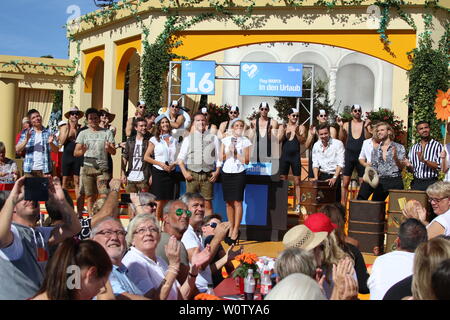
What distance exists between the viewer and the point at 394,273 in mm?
3863

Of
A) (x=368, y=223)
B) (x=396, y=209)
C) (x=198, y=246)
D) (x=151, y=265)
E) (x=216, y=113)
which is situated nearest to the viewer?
(x=151, y=265)

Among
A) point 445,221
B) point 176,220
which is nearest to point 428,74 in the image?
point 445,221

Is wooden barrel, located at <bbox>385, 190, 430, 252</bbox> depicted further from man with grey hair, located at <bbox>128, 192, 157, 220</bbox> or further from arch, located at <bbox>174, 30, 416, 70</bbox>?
arch, located at <bbox>174, 30, 416, 70</bbox>

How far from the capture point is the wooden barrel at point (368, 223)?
810cm

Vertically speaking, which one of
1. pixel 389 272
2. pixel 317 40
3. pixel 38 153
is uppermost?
pixel 317 40

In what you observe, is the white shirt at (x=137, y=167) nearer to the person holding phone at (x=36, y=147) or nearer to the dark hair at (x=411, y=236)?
the person holding phone at (x=36, y=147)

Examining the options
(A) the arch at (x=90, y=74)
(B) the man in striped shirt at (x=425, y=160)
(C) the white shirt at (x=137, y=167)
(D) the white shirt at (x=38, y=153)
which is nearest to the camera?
(B) the man in striped shirt at (x=425, y=160)

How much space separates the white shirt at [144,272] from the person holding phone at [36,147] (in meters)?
5.69

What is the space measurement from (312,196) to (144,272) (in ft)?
17.5

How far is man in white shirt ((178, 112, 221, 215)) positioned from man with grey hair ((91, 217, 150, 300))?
4.71 m

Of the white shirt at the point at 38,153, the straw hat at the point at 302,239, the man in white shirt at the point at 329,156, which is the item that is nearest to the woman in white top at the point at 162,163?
the white shirt at the point at 38,153

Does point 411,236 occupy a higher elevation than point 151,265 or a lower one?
higher

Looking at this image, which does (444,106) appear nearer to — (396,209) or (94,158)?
(396,209)

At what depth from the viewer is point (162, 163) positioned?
865cm
